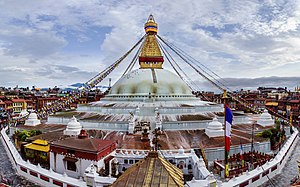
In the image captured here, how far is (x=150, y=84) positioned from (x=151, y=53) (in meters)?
4.89

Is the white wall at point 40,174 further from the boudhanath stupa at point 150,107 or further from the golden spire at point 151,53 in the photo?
the golden spire at point 151,53

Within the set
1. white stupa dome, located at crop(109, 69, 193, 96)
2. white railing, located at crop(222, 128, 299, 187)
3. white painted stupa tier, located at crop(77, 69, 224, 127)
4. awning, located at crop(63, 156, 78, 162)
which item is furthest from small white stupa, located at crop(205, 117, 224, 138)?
white stupa dome, located at crop(109, 69, 193, 96)

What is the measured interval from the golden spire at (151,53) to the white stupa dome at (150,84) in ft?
3.81

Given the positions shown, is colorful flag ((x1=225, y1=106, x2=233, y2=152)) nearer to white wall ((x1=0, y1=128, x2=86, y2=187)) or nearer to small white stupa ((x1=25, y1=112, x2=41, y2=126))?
white wall ((x1=0, y1=128, x2=86, y2=187))

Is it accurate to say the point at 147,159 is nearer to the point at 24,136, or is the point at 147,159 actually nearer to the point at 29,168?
the point at 29,168

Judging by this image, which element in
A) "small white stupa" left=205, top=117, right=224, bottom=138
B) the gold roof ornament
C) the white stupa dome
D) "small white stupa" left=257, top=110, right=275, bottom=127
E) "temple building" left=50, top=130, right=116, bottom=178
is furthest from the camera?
the white stupa dome

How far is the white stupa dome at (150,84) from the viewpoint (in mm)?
22938

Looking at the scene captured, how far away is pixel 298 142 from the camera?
1898 centimetres

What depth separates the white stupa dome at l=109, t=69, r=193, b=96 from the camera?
2294cm

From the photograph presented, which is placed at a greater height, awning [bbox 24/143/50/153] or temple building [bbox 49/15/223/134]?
temple building [bbox 49/15/223/134]

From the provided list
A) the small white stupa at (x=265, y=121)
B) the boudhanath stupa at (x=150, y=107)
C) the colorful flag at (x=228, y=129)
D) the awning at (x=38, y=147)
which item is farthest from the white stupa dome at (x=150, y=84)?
the colorful flag at (x=228, y=129)

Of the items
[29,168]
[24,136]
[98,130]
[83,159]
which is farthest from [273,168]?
[24,136]

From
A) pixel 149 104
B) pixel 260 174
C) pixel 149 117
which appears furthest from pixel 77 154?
pixel 149 104

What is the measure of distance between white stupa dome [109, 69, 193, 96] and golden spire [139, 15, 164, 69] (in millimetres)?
1160
